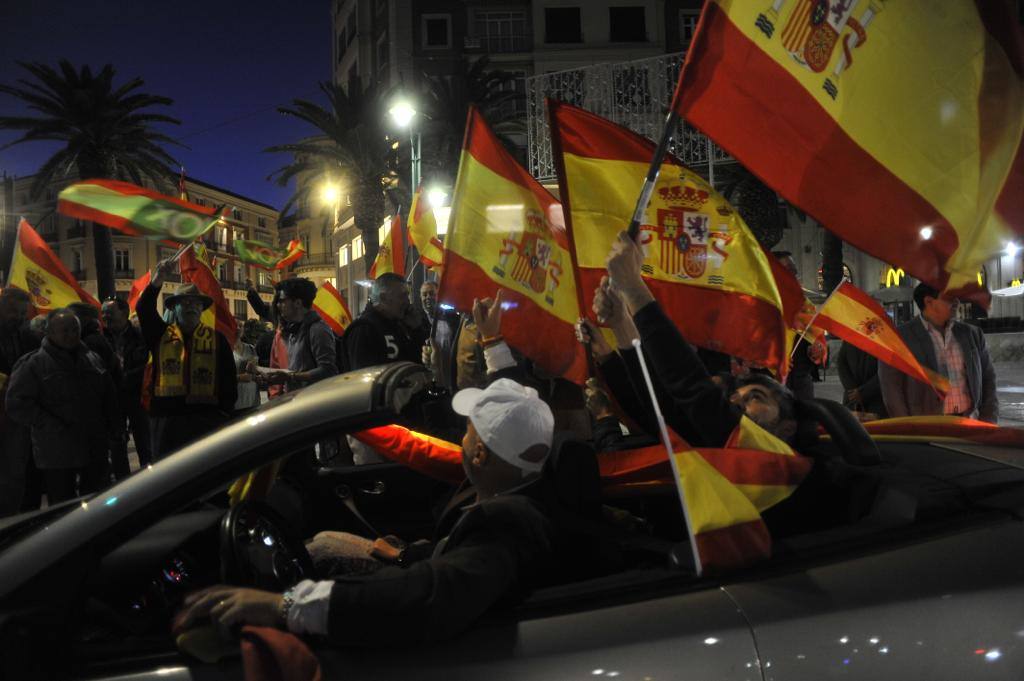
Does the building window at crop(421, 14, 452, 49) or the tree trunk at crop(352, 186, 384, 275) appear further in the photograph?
the building window at crop(421, 14, 452, 49)

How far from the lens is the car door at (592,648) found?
1.56 metres

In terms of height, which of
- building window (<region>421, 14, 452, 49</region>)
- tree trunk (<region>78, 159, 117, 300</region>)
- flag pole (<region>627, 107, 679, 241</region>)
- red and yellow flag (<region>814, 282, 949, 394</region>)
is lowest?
red and yellow flag (<region>814, 282, 949, 394</region>)

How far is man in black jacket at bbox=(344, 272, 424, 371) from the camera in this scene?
543cm

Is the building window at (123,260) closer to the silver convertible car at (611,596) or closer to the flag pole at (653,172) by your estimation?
the flag pole at (653,172)

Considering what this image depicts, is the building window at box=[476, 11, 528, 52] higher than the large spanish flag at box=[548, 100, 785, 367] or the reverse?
higher

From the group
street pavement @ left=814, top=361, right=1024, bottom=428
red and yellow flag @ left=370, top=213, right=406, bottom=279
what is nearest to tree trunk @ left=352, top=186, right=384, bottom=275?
street pavement @ left=814, top=361, right=1024, bottom=428

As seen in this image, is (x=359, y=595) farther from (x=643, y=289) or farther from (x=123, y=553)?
(x=643, y=289)

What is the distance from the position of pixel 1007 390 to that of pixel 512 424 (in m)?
15.7

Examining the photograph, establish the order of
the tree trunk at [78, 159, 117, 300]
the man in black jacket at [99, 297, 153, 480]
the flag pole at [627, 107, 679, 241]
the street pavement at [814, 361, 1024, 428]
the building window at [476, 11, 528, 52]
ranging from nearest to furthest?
1. the flag pole at [627, 107, 679, 241]
2. the man in black jacket at [99, 297, 153, 480]
3. the street pavement at [814, 361, 1024, 428]
4. the tree trunk at [78, 159, 117, 300]
5. the building window at [476, 11, 528, 52]

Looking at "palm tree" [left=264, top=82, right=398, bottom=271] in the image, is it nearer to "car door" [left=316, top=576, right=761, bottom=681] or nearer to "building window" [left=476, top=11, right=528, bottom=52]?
"building window" [left=476, top=11, right=528, bottom=52]

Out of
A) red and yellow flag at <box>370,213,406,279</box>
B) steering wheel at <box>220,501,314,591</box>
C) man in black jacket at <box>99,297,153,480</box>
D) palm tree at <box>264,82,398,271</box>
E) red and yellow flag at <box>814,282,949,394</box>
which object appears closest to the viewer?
steering wheel at <box>220,501,314,591</box>

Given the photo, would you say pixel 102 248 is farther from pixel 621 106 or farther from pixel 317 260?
pixel 317 260

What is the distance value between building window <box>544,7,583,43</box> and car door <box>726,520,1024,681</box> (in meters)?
38.4

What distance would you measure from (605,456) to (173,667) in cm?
160
